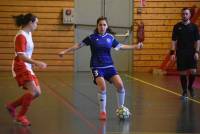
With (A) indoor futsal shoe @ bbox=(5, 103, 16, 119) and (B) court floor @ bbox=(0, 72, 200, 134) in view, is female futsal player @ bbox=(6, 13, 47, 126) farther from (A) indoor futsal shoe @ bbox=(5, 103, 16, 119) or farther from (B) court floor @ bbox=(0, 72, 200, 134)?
(B) court floor @ bbox=(0, 72, 200, 134)

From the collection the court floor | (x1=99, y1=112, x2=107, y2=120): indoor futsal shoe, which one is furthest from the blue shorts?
the court floor

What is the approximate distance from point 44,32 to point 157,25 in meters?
4.46

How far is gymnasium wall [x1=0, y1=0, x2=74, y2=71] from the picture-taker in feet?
65.6

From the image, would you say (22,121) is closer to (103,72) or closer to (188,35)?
(103,72)

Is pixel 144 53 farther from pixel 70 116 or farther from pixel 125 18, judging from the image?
pixel 70 116

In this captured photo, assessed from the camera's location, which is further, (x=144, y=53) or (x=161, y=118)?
Result: (x=144, y=53)

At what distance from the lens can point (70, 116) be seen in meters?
8.83

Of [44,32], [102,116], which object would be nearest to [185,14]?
[102,116]

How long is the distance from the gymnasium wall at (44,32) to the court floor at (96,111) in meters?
5.51

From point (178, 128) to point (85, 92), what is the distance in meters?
5.08

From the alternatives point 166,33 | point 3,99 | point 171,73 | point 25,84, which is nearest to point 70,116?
point 25,84

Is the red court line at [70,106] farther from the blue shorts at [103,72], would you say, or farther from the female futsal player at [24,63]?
the female futsal player at [24,63]

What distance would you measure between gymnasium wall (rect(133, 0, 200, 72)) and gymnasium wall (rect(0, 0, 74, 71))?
9.11 ft

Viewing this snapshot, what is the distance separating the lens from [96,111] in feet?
30.9
